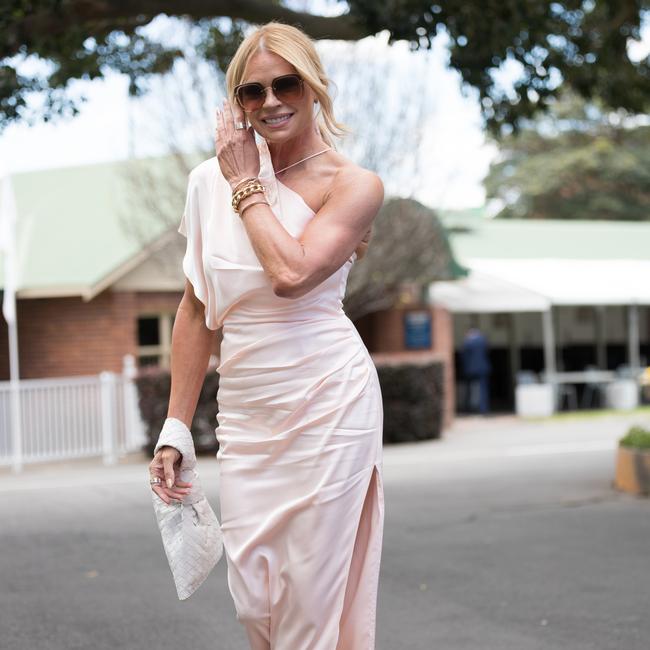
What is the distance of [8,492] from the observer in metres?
12.4

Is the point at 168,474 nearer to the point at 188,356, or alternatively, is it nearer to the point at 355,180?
the point at 188,356

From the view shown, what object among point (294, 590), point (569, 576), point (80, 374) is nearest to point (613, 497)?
point (569, 576)

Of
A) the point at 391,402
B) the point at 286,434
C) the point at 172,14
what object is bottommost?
the point at 391,402

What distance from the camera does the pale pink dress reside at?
116 inches

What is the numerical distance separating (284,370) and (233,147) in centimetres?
58

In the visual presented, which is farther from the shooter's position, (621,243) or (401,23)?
(621,243)

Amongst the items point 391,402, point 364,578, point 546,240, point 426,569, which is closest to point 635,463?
point 426,569

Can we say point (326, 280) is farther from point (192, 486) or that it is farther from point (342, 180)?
point (192, 486)

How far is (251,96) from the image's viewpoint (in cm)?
300

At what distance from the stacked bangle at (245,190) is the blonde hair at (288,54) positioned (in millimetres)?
260

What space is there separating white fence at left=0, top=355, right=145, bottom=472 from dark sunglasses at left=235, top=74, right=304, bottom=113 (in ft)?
41.0

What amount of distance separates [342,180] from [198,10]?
6.45 metres

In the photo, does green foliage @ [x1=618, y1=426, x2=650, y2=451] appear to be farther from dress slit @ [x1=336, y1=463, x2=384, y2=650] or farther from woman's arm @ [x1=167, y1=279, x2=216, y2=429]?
woman's arm @ [x1=167, y1=279, x2=216, y2=429]

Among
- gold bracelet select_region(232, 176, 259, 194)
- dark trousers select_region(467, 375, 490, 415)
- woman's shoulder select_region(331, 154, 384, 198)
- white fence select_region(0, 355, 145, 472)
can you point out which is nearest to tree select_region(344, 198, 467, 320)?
white fence select_region(0, 355, 145, 472)
